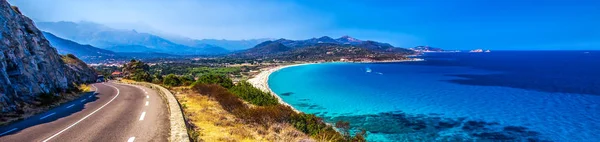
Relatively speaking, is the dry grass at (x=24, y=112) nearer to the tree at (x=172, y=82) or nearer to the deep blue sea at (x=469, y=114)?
the tree at (x=172, y=82)

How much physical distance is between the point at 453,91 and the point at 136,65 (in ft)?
278

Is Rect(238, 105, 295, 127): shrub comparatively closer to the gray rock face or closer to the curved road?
the curved road

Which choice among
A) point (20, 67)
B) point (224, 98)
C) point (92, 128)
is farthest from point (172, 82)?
point (92, 128)

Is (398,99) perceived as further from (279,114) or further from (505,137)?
(279,114)

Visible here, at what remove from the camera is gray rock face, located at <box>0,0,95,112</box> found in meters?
18.2

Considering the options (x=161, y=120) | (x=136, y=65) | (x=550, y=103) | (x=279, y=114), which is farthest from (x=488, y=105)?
(x=136, y=65)

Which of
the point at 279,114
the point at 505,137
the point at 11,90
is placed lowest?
the point at 505,137

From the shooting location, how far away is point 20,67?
21.2m

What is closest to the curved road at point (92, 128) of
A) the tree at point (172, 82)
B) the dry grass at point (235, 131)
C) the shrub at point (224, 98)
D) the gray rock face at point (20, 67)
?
the dry grass at point (235, 131)

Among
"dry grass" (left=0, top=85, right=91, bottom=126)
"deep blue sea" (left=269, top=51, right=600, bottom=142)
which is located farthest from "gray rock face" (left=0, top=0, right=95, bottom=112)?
"deep blue sea" (left=269, top=51, right=600, bottom=142)

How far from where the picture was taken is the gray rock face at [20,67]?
18188 millimetres

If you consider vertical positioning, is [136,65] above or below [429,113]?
above

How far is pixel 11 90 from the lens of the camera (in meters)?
18.4

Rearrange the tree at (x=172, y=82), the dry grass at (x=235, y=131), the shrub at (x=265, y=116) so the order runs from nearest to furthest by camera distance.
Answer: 1. the dry grass at (x=235, y=131)
2. the shrub at (x=265, y=116)
3. the tree at (x=172, y=82)
